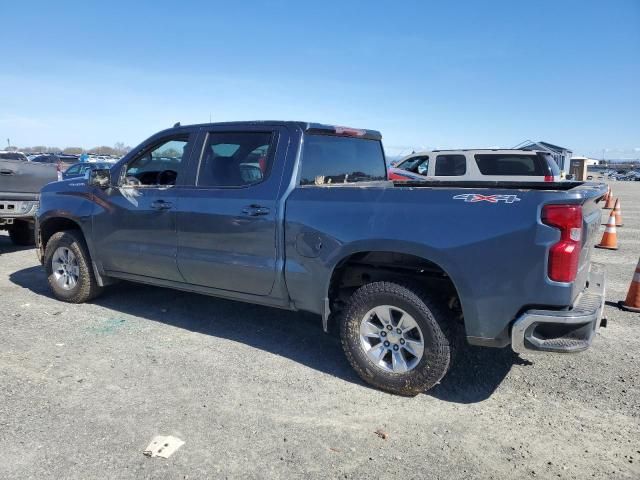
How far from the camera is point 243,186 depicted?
417cm

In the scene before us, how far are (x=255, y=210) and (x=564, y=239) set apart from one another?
2.24 metres

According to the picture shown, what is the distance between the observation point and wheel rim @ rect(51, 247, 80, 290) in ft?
18.0

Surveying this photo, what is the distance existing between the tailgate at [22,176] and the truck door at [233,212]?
513 centimetres

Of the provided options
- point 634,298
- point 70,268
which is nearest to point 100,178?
point 70,268

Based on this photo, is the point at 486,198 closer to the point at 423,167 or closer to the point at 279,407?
the point at 279,407

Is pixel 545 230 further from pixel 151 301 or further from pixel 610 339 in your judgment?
pixel 151 301

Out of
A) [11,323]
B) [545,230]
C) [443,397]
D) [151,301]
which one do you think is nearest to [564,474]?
[443,397]

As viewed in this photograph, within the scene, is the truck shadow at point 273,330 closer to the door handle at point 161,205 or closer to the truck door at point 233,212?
the truck door at point 233,212

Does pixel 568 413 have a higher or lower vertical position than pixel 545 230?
lower

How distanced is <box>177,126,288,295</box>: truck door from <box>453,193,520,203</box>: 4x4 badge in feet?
4.68

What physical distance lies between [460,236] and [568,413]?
1.39 metres

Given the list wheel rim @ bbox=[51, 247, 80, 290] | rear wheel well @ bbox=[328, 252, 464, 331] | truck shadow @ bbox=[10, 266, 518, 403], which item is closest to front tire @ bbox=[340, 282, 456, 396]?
rear wheel well @ bbox=[328, 252, 464, 331]

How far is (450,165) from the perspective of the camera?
12430 millimetres

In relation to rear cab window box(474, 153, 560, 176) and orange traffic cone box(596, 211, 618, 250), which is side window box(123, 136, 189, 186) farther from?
rear cab window box(474, 153, 560, 176)
